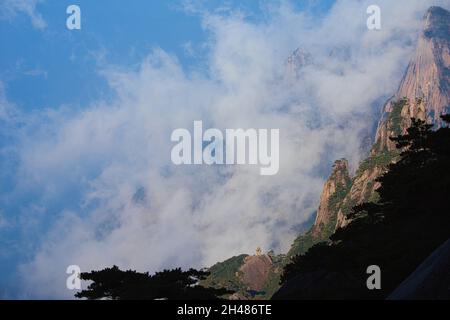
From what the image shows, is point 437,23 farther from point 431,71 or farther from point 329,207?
point 329,207

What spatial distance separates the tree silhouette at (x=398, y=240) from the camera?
65.8ft

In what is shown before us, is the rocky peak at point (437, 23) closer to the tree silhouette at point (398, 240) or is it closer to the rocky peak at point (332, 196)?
the rocky peak at point (332, 196)

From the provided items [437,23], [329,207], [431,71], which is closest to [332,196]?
[329,207]

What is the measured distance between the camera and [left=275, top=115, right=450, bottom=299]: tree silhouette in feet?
65.8

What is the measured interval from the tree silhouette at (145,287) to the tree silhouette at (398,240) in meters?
3.36

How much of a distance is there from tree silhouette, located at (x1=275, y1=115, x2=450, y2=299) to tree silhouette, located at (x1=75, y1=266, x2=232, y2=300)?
11.0 feet

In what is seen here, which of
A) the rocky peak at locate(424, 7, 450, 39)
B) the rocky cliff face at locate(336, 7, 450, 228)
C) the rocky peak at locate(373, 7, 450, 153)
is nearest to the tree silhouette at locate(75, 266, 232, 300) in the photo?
the rocky cliff face at locate(336, 7, 450, 228)

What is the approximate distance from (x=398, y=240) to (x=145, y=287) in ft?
33.9

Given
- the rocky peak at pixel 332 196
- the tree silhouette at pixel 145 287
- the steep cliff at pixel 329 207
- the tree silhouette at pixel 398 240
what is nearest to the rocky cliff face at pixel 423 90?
the steep cliff at pixel 329 207

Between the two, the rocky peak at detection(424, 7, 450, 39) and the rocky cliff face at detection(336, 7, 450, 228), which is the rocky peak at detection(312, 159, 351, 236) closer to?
the rocky cliff face at detection(336, 7, 450, 228)

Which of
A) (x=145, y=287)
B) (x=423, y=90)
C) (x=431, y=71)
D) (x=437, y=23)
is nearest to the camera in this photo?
(x=145, y=287)

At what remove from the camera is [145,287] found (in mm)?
20172
